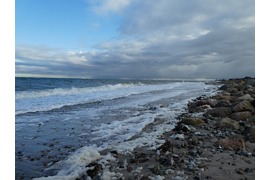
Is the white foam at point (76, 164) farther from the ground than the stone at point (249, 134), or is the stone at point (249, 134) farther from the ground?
the stone at point (249, 134)

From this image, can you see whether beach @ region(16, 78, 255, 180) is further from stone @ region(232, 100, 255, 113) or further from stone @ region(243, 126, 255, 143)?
stone @ region(232, 100, 255, 113)

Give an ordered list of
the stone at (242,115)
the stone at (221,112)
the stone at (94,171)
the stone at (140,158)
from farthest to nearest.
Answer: the stone at (221,112) < the stone at (242,115) < the stone at (140,158) < the stone at (94,171)

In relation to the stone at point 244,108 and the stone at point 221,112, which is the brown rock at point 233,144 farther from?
the stone at point 221,112

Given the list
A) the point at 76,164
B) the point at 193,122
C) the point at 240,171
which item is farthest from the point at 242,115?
the point at 76,164

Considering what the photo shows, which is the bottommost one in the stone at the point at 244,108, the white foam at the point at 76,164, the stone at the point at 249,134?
the white foam at the point at 76,164

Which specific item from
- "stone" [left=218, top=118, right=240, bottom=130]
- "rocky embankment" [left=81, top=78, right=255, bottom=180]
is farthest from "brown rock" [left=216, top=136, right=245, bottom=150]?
"stone" [left=218, top=118, right=240, bottom=130]

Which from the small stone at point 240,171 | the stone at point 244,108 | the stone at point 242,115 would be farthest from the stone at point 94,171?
the stone at point 244,108

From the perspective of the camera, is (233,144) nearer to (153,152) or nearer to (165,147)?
(165,147)

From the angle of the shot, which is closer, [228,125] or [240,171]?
[240,171]

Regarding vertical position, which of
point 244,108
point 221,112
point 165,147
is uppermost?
point 244,108

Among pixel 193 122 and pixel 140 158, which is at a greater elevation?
pixel 193 122

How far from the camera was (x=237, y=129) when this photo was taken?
841 centimetres

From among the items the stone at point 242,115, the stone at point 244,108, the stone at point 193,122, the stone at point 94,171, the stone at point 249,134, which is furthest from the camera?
the stone at point 244,108
